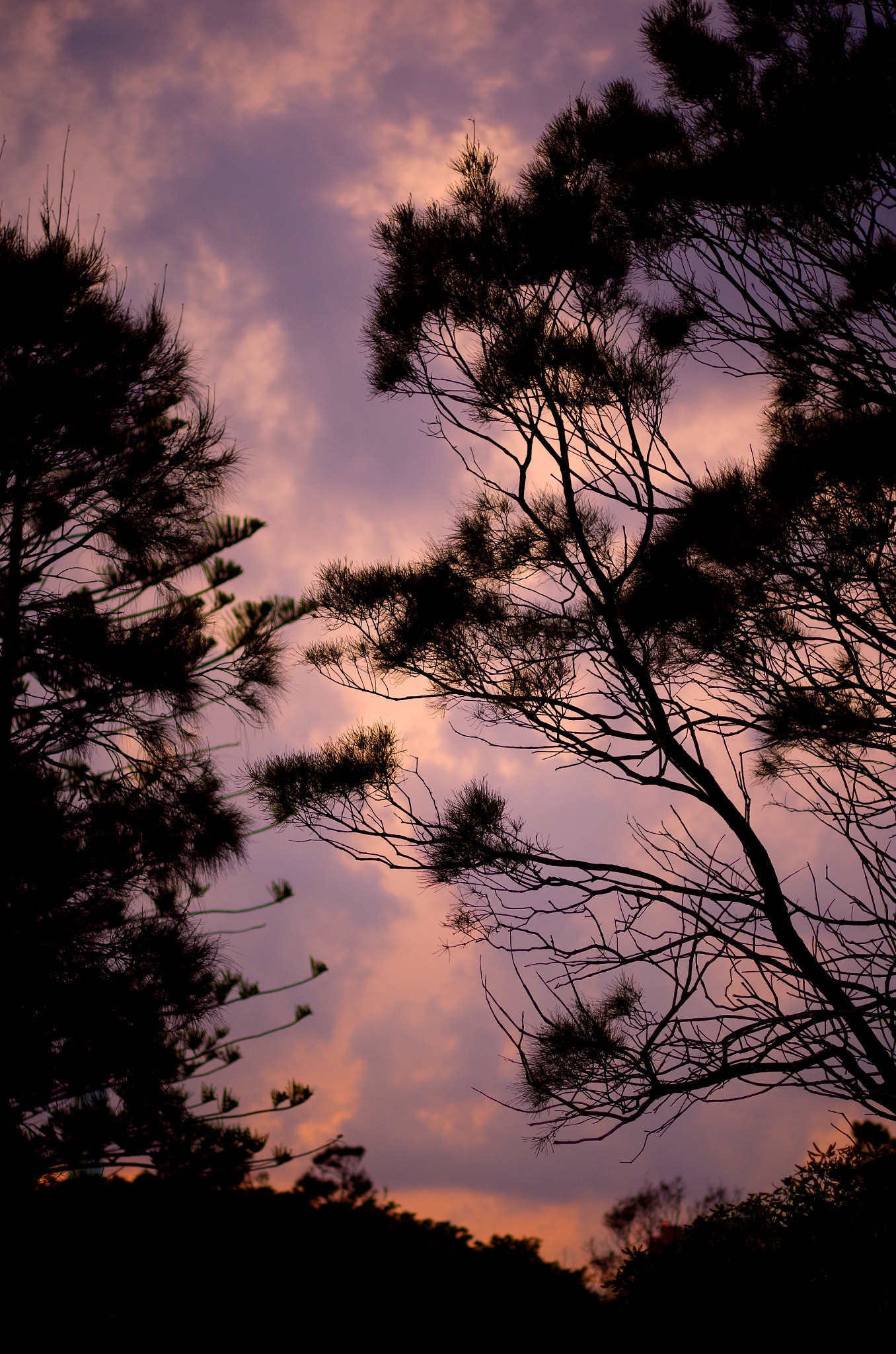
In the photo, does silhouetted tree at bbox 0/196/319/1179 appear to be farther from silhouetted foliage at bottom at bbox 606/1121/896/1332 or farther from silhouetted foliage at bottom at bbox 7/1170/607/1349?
silhouetted foliage at bottom at bbox 606/1121/896/1332

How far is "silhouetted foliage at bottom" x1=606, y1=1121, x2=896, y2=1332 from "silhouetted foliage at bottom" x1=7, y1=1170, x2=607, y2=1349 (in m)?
1.39

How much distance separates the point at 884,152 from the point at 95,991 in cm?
481

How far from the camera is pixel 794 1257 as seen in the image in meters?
2.81

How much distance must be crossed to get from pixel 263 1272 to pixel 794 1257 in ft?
8.58

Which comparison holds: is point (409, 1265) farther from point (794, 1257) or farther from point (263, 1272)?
point (794, 1257)

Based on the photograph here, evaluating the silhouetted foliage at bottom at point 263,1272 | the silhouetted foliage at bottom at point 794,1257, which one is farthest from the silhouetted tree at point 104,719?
the silhouetted foliage at bottom at point 794,1257

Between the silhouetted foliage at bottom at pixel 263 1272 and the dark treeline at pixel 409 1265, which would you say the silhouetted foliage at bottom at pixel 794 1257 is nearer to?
the dark treeline at pixel 409 1265

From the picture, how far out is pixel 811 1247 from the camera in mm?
2783

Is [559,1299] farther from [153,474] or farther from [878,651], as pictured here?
[153,474]

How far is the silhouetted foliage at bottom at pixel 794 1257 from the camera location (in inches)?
103

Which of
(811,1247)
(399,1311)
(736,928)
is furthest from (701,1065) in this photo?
(399,1311)

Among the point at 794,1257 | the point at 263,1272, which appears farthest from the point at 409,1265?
the point at 794,1257

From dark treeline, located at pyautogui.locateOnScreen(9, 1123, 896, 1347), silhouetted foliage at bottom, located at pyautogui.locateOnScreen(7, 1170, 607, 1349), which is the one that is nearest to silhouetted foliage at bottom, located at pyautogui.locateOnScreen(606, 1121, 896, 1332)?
dark treeline, located at pyautogui.locateOnScreen(9, 1123, 896, 1347)

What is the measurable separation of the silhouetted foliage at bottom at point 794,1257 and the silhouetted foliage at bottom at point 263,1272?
1386 mm
